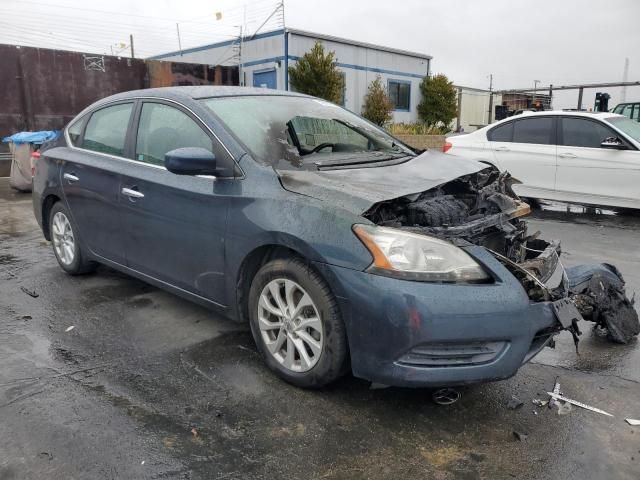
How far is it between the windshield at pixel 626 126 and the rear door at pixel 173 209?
6654 millimetres

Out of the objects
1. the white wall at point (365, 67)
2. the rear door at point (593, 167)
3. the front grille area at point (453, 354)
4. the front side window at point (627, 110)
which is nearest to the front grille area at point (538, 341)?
the front grille area at point (453, 354)

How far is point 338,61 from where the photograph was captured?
2081 centimetres

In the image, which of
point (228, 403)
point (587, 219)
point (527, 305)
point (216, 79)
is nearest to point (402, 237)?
point (527, 305)

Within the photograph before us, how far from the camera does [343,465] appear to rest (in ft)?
7.88

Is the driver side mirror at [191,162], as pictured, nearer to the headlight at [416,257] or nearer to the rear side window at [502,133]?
the headlight at [416,257]

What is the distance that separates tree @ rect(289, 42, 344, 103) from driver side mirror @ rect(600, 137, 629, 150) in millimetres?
11777

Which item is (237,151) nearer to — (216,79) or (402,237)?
(402,237)

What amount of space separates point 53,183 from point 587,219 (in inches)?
279

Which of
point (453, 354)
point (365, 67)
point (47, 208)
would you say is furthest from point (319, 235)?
point (365, 67)

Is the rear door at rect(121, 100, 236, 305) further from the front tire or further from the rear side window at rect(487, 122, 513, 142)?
the rear side window at rect(487, 122, 513, 142)

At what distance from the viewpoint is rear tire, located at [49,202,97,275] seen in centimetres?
478

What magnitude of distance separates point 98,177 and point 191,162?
1456 mm

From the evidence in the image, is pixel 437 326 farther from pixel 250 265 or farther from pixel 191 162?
pixel 191 162

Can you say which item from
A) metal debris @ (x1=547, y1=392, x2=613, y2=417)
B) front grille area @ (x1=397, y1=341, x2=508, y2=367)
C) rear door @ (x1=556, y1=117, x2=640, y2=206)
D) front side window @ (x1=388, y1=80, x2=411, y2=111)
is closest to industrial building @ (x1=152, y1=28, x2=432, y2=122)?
front side window @ (x1=388, y1=80, x2=411, y2=111)
